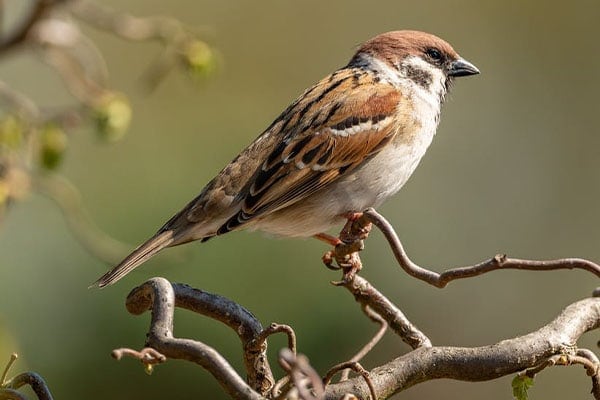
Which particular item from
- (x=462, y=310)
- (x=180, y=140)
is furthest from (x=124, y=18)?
(x=462, y=310)

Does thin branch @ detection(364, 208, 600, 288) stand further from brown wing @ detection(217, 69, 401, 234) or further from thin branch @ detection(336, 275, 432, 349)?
brown wing @ detection(217, 69, 401, 234)

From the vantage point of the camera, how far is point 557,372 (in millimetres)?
5605

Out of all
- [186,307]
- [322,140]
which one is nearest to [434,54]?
[322,140]

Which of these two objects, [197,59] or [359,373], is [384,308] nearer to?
[359,373]

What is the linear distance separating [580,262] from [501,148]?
4.74 m

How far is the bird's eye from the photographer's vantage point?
3828 mm

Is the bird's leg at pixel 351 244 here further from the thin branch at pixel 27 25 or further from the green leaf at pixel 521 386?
the thin branch at pixel 27 25

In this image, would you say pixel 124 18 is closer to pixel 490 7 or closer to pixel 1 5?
pixel 1 5

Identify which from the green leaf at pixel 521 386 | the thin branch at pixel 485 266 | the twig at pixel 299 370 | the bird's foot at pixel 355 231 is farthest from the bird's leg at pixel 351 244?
the twig at pixel 299 370

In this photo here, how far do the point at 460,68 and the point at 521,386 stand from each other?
7.11 ft

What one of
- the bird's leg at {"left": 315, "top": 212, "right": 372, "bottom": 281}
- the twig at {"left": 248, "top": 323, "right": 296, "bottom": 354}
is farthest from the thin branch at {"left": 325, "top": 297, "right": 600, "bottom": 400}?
the bird's leg at {"left": 315, "top": 212, "right": 372, "bottom": 281}

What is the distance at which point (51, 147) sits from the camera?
2.87 metres

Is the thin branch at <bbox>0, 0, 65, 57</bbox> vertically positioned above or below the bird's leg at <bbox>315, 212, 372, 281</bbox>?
above

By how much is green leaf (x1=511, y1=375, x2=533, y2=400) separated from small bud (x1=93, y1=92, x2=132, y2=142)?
1.44 metres
